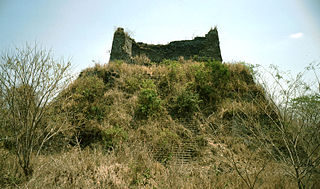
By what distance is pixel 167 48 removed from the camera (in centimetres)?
1589

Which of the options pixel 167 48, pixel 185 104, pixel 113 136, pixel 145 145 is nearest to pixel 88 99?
pixel 113 136

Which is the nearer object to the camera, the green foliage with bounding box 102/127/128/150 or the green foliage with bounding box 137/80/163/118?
the green foliage with bounding box 102/127/128/150

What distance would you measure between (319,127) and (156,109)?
6.27m

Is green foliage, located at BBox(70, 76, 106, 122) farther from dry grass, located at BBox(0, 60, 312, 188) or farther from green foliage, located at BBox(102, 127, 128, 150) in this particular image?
green foliage, located at BBox(102, 127, 128, 150)

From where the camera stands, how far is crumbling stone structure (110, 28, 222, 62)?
1391 cm

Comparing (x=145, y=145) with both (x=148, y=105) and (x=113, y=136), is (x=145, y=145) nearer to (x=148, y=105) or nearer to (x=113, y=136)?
(x=113, y=136)

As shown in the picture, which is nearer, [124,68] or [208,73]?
[208,73]

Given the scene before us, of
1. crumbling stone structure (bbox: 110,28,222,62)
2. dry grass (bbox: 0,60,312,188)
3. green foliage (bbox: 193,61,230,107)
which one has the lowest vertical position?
dry grass (bbox: 0,60,312,188)

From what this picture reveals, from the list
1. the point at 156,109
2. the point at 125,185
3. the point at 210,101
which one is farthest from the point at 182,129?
the point at 125,185

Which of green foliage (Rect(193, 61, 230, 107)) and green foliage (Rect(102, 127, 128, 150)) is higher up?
green foliage (Rect(193, 61, 230, 107))

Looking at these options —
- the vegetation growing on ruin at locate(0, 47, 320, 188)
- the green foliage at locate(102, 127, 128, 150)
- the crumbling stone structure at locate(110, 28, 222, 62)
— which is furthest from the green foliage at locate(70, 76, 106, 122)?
the crumbling stone structure at locate(110, 28, 222, 62)

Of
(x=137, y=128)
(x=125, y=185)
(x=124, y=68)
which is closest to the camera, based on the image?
(x=125, y=185)

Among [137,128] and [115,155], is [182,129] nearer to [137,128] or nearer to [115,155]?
[137,128]

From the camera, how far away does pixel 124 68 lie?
11328 mm
